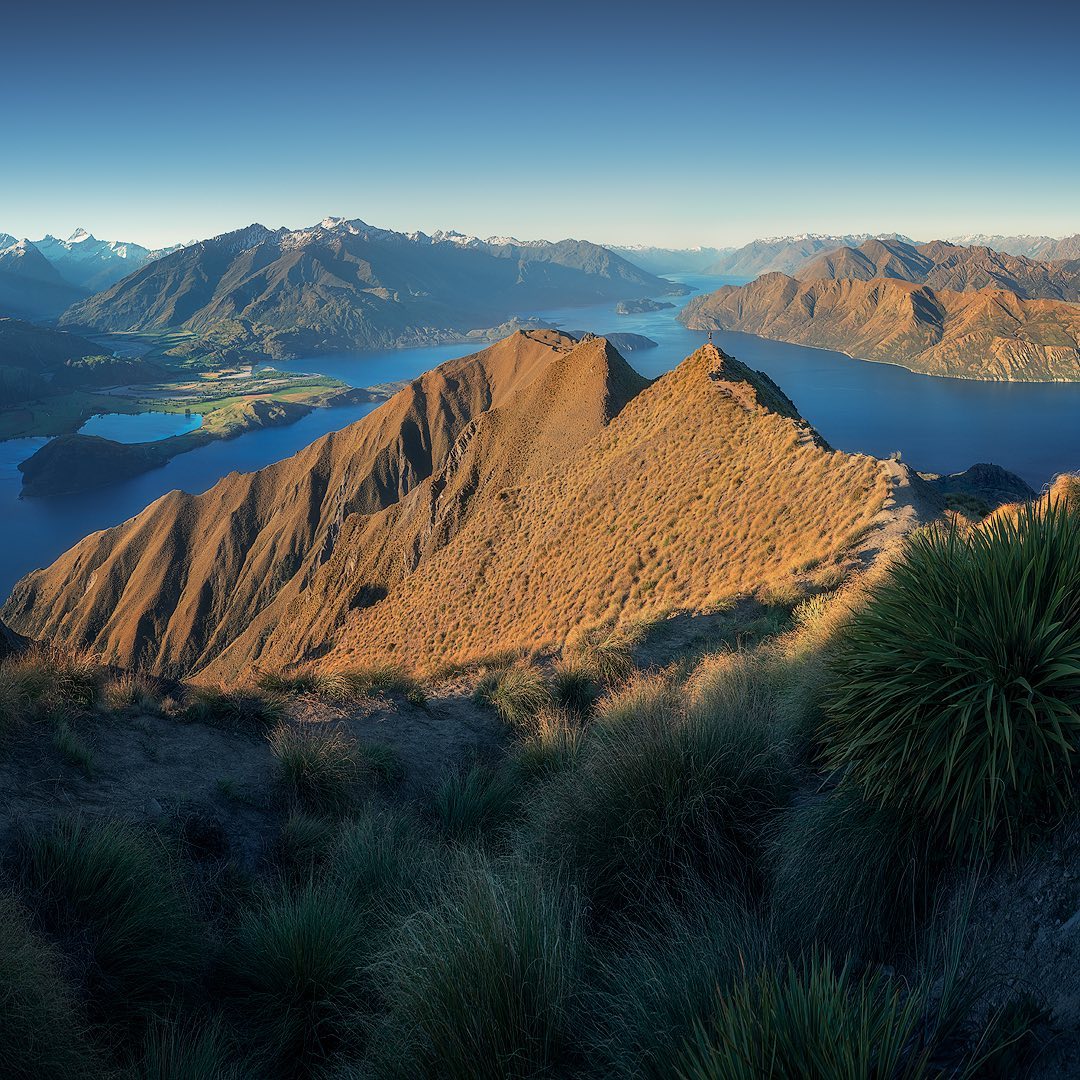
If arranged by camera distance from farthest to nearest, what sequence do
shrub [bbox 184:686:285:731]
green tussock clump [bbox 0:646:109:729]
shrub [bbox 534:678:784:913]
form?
shrub [bbox 184:686:285:731], green tussock clump [bbox 0:646:109:729], shrub [bbox 534:678:784:913]

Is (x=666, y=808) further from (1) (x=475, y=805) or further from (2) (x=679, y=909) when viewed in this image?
(1) (x=475, y=805)

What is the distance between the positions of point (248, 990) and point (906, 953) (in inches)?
154

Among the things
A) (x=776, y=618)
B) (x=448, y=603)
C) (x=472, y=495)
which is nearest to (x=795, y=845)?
(x=776, y=618)

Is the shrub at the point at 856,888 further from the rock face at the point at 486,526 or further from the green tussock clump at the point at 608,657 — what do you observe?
the rock face at the point at 486,526

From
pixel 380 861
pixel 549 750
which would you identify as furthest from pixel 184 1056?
pixel 549 750

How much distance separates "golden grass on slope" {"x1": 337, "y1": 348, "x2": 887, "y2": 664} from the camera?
18.2 meters

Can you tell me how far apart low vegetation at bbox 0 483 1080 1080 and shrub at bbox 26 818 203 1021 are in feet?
0.06

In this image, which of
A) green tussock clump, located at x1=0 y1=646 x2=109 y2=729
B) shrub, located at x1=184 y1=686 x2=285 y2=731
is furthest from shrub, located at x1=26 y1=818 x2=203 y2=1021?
shrub, located at x1=184 y1=686 x2=285 y2=731

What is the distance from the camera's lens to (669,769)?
15.9ft

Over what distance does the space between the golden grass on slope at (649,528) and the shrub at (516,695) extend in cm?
491

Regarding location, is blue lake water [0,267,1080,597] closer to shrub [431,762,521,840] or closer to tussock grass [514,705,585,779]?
tussock grass [514,705,585,779]

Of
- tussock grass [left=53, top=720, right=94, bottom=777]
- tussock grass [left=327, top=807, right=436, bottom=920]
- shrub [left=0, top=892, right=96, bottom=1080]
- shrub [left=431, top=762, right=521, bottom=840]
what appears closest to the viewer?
shrub [left=0, top=892, right=96, bottom=1080]

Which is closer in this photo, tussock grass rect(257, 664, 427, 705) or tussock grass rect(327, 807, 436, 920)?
tussock grass rect(327, 807, 436, 920)

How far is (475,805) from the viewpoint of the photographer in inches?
283
